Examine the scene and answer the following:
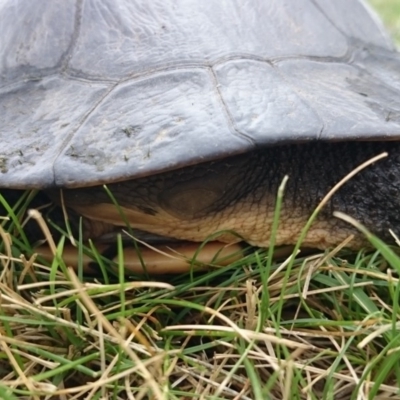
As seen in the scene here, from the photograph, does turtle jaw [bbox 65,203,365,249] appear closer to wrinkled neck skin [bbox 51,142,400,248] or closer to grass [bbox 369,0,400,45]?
wrinkled neck skin [bbox 51,142,400,248]

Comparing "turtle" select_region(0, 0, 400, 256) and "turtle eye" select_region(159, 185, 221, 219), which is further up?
"turtle" select_region(0, 0, 400, 256)

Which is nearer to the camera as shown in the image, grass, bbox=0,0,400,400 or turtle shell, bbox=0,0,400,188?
grass, bbox=0,0,400,400

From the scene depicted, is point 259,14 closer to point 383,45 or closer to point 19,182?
point 383,45

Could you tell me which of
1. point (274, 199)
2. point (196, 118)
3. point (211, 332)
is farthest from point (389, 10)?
point (211, 332)

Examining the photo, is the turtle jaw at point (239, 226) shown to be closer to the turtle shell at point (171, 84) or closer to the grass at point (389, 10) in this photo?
the turtle shell at point (171, 84)

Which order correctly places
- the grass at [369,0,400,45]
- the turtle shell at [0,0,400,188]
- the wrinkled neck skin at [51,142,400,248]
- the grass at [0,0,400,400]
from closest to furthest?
the grass at [0,0,400,400] → the turtle shell at [0,0,400,188] → the wrinkled neck skin at [51,142,400,248] → the grass at [369,0,400,45]

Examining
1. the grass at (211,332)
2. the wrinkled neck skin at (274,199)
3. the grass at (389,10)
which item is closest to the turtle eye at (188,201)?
the wrinkled neck skin at (274,199)

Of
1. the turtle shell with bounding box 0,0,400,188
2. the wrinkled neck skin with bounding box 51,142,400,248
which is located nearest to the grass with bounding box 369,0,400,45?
the turtle shell with bounding box 0,0,400,188
